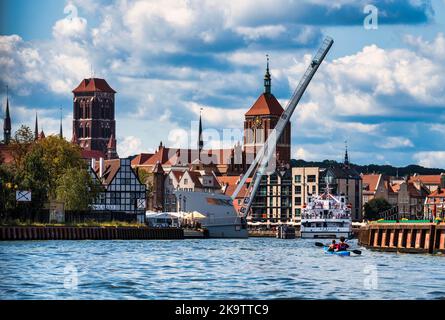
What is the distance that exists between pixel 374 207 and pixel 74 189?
268 ft

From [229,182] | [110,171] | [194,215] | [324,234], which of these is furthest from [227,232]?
[229,182]

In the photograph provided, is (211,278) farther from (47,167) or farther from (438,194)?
(438,194)

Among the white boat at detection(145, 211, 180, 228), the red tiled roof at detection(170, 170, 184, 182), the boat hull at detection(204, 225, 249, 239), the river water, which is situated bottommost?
the river water

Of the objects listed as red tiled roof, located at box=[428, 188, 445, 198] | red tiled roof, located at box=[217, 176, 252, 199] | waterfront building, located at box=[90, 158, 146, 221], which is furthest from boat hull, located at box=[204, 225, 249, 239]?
red tiled roof, located at box=[428, 188, 445, 198]

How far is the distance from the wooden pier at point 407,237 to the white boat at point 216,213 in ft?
134

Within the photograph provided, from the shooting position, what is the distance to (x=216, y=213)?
4572 inches

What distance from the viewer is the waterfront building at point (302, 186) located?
166 metres

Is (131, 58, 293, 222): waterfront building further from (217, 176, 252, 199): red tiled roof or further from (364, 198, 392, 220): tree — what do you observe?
(364, 198, 392, 220): tree

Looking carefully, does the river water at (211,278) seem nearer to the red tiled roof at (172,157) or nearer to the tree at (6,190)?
the tree at (6,190)

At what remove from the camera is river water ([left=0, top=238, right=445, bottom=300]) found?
29.5 meters

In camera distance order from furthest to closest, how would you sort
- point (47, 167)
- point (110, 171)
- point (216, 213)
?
point (110, 171)
point (216, 213)
point (47, 167)

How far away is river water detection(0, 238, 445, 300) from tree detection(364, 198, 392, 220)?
120m

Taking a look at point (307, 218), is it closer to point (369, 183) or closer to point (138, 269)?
point (369, 183)
